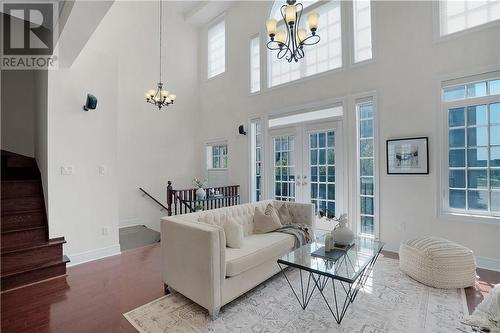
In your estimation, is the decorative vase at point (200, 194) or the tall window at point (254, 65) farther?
the tall window at point (254, 65)

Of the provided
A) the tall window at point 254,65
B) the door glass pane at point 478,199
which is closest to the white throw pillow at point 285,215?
the door glass pane at point 478,199

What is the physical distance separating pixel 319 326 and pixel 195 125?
6.52m

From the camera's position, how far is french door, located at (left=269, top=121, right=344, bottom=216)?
16.0ft

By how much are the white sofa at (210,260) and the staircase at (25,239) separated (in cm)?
184

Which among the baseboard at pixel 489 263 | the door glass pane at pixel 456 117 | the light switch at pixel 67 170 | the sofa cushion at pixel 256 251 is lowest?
the baseboard at pixel 489 263

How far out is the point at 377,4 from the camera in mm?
4332

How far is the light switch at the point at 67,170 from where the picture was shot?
12.1 feet

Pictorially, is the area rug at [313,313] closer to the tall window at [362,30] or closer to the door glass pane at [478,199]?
the door glass pane at [478,199]

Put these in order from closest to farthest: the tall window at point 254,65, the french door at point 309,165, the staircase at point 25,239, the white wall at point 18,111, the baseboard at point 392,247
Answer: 1. the staircase at point 25,239
2. the baseboard at point 392,247
3. the french door at point 309,165
4. the white wall at point 18,111
5. the tall window at point 254,65

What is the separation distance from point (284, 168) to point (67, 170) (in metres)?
4.09

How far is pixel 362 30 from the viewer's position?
4.60 metres

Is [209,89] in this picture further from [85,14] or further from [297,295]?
[297,295]

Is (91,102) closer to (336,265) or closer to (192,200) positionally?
(192,200)

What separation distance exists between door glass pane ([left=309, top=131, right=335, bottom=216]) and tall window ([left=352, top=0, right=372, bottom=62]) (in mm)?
1519
